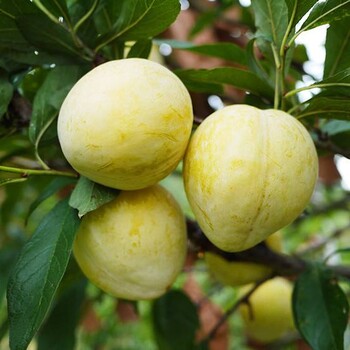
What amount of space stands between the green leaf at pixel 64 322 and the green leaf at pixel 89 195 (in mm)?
594

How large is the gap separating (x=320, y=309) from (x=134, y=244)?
416mm

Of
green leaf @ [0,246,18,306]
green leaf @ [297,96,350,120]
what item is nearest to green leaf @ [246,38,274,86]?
green leaf @ [297,96,350,120]

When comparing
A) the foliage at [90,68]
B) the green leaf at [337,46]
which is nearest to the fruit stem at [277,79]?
the foliage at [90,68]

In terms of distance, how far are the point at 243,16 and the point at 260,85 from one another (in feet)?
2.54

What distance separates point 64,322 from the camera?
1367 millimetres

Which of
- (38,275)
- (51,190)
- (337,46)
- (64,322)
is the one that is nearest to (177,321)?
(64,322)

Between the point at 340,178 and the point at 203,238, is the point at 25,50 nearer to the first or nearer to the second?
the point at 203,238

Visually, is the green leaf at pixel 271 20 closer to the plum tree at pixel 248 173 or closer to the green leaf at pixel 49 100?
the plum tree at pixel 248 173

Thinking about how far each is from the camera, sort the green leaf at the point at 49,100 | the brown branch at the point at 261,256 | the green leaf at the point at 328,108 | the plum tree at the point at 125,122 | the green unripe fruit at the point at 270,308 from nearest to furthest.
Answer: the plum tree at the point at 125,122, the green leaf at the point at 328,108, the green leaf at the point at 49,100, the brown branch at the point at 261,256, the green unripe fruit at the point at 270,308

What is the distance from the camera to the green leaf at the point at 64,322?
1310 millimetres

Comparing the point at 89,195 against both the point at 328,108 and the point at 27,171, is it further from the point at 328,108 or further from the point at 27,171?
the point at 328,108

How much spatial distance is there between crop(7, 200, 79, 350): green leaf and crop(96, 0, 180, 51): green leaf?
1.05 feet

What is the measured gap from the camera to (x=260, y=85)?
0.94 m

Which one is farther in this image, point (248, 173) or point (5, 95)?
point (5, 95)
